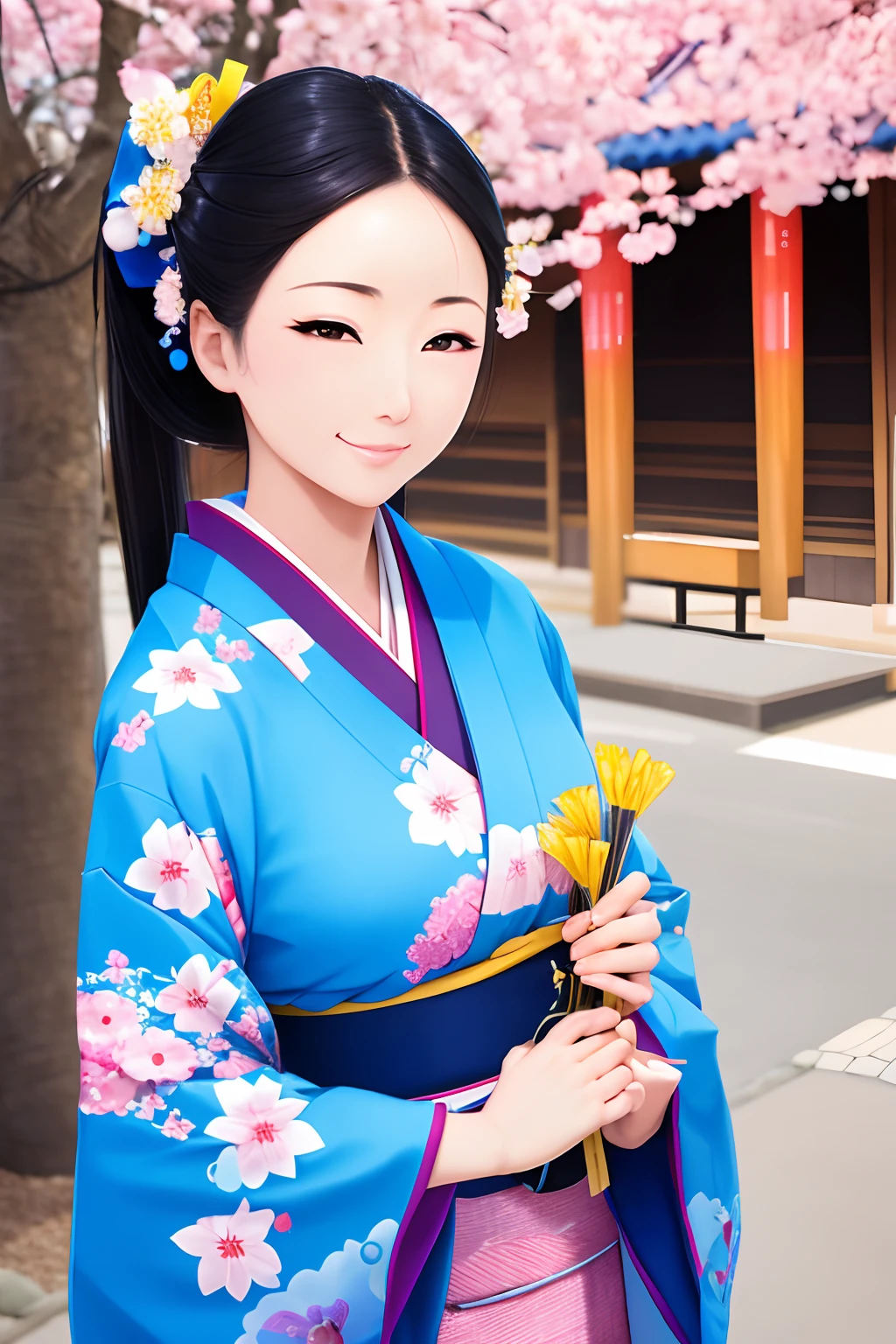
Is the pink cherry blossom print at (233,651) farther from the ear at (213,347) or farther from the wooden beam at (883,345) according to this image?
the wooden beam at (883,345)

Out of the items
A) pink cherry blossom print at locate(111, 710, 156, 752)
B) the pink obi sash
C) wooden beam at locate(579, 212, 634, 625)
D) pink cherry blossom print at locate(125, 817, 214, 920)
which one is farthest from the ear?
wooden beam at locate(579, 212, 634, 625)

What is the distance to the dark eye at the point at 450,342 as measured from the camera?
114 centimetres

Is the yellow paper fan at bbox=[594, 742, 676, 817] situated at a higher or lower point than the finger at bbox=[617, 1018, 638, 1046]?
higher

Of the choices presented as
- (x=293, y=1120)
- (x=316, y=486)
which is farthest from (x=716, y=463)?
(x=293, y=1120)

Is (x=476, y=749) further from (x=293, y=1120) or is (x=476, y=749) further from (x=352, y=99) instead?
(x=352, y=99)

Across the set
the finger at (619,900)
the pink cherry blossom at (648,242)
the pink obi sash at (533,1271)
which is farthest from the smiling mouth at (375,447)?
the pink cherry blossom at (648,242)

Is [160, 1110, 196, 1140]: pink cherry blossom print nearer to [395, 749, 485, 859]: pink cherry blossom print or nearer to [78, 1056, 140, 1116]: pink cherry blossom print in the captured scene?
[78, 1056, 140, 1116]: pink cherry blossom print

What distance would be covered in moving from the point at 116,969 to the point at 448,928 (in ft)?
0.90

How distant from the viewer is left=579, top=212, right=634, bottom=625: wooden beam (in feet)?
14.1

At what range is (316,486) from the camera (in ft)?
3.87

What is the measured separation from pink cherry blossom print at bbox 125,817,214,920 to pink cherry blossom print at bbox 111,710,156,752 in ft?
0.25

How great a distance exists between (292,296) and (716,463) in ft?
10.1

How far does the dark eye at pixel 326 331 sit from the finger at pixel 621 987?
581 mm

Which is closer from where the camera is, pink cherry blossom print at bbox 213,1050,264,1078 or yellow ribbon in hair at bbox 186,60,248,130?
pink cherry blossom print at bbox 213,1050,264,1078
